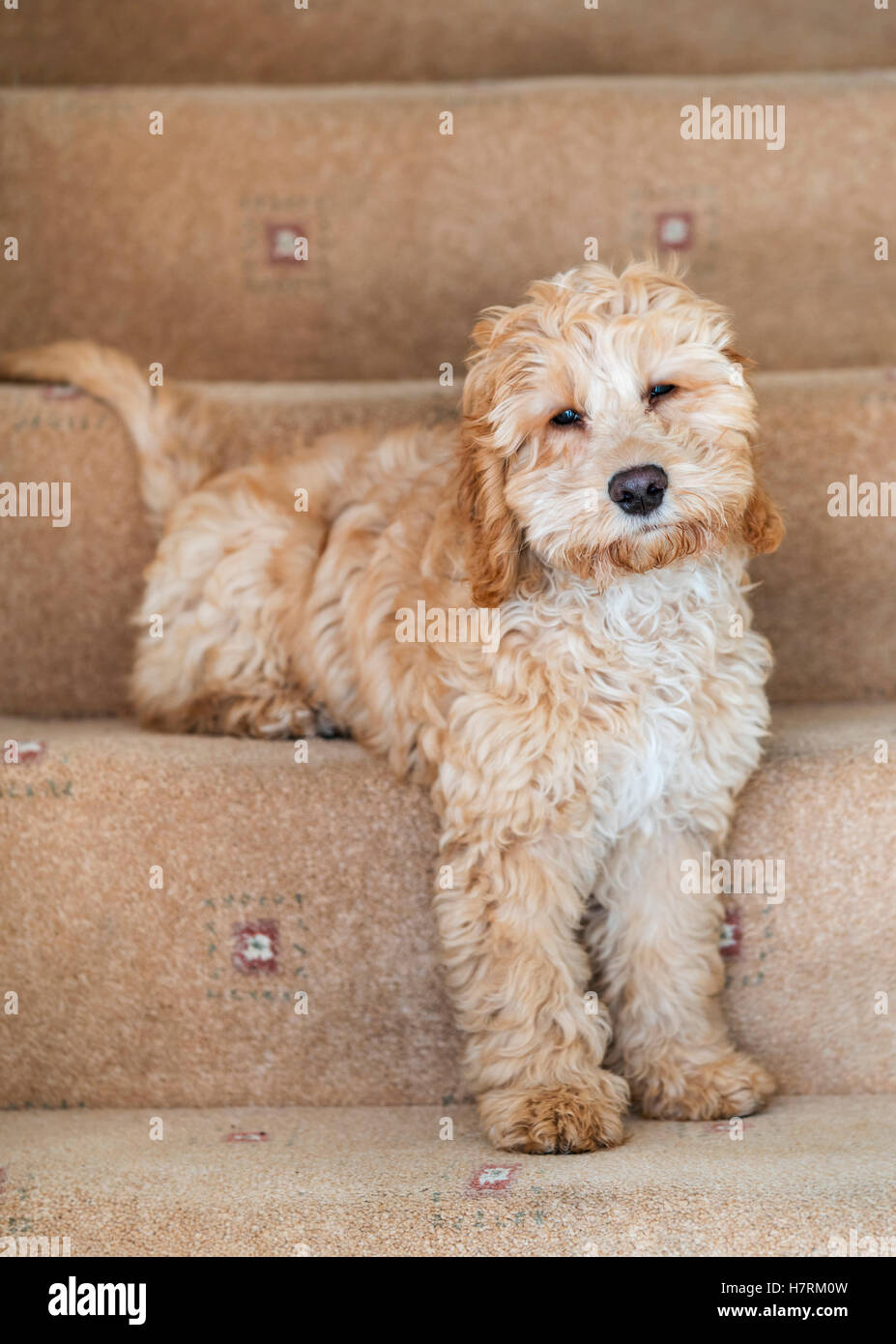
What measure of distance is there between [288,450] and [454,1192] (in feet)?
4.93

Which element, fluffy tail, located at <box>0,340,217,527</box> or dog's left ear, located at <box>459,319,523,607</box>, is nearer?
dog's left ear, located at <box>459,319,523,607</box>

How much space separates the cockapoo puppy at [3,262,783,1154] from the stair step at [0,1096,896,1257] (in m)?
0.11

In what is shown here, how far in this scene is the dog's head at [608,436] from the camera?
1.78 metres

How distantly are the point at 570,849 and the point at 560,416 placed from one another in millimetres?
601

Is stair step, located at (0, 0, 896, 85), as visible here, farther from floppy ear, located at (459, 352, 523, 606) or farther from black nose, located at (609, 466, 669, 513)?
black nose, located at (609, 466, 669, 513)

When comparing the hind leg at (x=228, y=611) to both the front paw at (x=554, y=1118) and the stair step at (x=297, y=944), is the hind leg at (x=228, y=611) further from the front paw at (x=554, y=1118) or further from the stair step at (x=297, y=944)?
the front paw at (x=554, y=1118)

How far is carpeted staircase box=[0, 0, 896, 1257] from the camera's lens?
1.73 metres

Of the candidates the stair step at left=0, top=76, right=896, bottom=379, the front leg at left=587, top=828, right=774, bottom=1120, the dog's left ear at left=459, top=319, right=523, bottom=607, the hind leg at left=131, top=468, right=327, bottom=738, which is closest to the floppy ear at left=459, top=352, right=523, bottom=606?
the dog's left ear at left=459, top=319, right=523, bottom=607

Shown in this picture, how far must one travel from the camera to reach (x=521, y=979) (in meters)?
1.89

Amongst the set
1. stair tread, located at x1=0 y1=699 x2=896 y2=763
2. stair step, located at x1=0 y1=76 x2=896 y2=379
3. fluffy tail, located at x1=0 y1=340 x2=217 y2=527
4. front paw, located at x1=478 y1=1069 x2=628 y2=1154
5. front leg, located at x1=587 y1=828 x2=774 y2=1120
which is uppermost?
stair step, located at x1=0 y1=76 x2=896 y2=379

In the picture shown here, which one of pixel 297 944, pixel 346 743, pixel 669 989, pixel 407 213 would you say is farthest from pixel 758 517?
pixel 407 213

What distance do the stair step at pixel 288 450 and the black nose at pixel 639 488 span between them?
2.56 ft

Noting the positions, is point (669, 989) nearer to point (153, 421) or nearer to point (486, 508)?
point (486, 508)

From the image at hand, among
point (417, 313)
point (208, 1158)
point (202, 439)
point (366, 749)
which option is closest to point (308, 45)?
point (417, 313)
